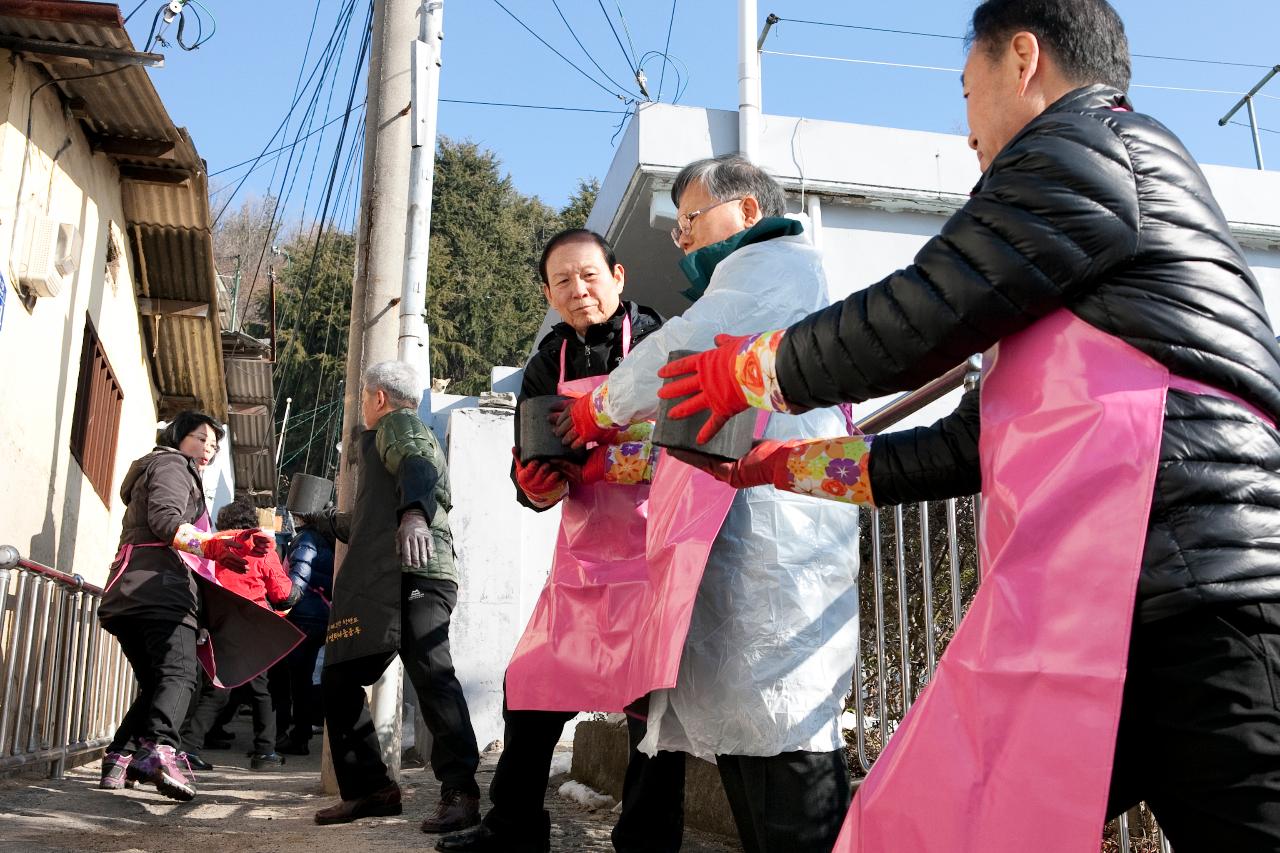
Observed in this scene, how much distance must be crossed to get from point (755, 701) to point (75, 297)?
6.38m

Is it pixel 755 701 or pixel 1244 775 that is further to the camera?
pixel 755 701

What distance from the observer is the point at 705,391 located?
1863 millimetres

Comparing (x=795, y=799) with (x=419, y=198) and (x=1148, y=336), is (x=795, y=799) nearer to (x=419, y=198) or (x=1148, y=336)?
(x=1148, y=336)

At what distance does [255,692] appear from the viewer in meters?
7.39

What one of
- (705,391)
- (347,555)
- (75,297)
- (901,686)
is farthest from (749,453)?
(75,297)

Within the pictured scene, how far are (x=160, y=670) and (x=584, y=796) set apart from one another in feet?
6.45

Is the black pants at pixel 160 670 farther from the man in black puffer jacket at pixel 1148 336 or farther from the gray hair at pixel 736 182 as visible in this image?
the man in black puffer jacket at pixel 1148 336

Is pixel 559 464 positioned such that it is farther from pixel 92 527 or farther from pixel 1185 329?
pixel 92 527

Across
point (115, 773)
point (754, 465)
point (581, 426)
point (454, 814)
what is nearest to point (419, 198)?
point (115, 773)

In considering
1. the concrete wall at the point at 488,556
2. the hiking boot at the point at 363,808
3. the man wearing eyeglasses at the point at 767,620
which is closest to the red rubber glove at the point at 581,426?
the man wearing eyeglasses at the point at 767,620

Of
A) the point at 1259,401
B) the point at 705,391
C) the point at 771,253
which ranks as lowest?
the point at 1259,401

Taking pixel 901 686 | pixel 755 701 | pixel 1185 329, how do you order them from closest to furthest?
pixel 1185 329
pixel 755 701
pixel 901 686

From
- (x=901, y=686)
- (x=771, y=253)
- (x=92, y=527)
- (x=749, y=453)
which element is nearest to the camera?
(x=749, y=453)

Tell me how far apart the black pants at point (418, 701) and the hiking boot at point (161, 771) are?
931mm
